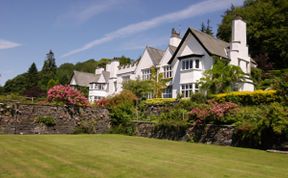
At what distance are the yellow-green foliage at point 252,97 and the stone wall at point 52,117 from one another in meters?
11.2

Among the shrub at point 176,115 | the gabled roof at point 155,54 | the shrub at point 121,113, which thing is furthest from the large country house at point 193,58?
the shrub at point 176,115

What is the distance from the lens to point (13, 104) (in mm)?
25172

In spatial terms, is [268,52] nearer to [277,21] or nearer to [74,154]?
[277,21]

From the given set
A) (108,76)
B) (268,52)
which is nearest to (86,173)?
(268,52)

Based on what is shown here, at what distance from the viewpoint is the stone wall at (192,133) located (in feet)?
66.4

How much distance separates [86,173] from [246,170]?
4.87m

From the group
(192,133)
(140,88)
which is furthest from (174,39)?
(192,133)

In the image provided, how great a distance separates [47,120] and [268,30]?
34.8m

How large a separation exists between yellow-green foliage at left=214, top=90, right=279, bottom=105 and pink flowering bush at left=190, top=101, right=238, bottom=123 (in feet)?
6.08

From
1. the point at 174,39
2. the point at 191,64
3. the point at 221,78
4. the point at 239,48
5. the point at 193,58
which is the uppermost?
the point at 174,39

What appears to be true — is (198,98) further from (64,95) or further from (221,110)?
(64,95)

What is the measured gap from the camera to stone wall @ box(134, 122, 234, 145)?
20.3 meters

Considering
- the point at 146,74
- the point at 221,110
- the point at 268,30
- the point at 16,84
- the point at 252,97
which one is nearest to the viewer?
the point at 221,110

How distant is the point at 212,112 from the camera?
21516 millimetres
